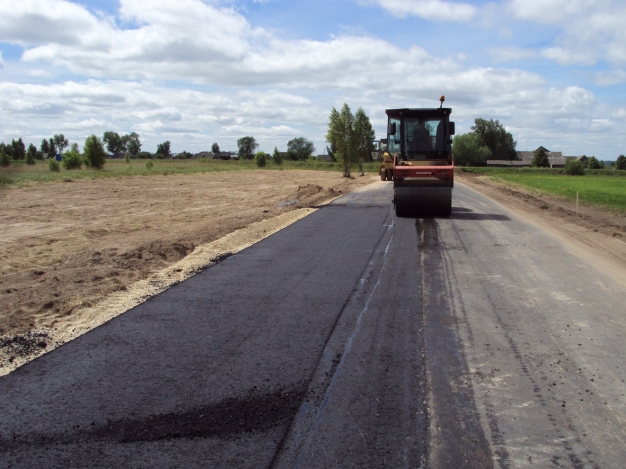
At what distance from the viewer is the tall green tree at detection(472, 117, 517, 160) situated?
407 feet

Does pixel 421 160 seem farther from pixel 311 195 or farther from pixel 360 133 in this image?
pixel 360 133

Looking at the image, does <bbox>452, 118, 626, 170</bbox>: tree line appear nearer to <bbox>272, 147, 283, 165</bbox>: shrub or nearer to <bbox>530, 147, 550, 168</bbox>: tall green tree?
<bbox>530, 147, 550, 168</bbox>: tall green tree

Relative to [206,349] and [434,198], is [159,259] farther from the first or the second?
[434,198]

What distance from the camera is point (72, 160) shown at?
67.5 metres

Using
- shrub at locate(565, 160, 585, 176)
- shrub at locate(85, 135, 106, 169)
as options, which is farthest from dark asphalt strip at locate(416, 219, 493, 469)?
shrub at locate(565, 160, 585, 176)

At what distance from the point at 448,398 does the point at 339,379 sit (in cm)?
96

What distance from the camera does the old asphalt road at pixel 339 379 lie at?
3824 millimetres

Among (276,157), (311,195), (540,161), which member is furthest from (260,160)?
(311,195)

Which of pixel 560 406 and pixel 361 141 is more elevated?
pixel 361 141

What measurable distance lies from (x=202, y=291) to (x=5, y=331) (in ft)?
8.37

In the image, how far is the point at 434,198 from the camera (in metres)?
Answer: 16.8

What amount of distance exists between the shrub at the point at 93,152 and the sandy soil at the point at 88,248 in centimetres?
4349

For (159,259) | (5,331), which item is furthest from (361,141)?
(5,331)

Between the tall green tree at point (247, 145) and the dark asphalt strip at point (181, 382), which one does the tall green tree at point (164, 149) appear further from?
the dark asphalt strip at point (181, 382)
